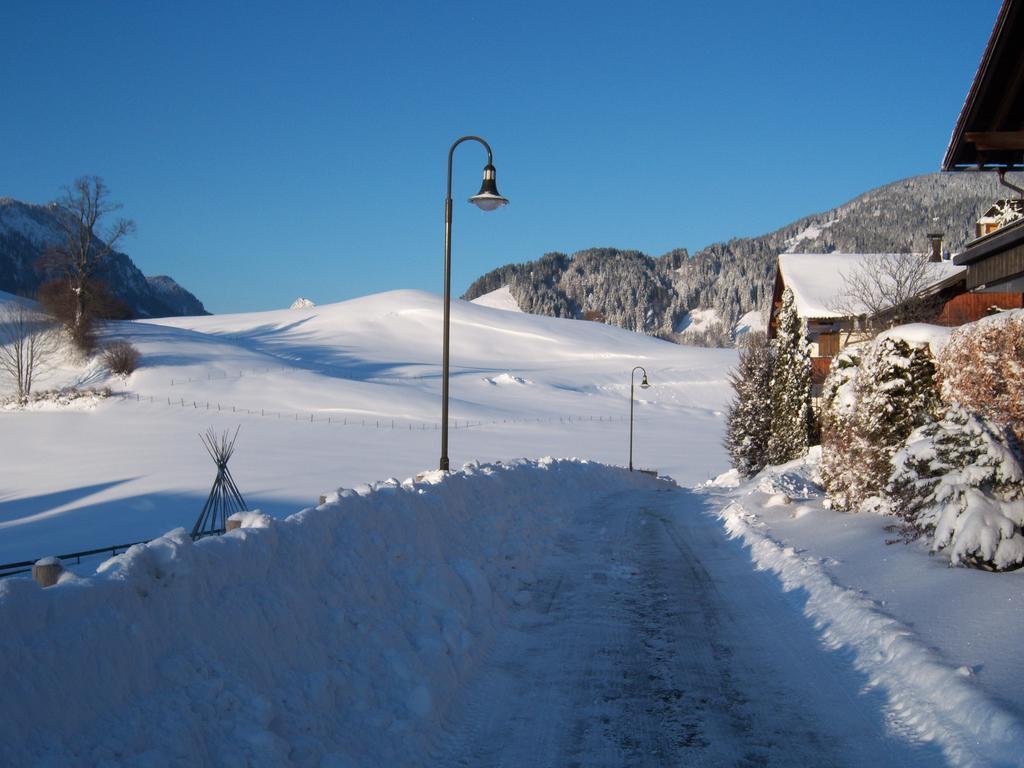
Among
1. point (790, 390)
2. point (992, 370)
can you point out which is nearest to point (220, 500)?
point (992, 370)

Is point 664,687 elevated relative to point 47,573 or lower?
lower

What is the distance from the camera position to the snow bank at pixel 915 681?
16.5 feet

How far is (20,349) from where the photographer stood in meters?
73.4

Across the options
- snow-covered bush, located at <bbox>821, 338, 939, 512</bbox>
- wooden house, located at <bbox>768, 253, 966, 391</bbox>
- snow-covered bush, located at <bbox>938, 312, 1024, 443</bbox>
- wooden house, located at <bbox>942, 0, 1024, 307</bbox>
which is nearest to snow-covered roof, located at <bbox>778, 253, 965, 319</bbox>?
wooden house, located at <bbox>768, 253, 966, 391</bbox>

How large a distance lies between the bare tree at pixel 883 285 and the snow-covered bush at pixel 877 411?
1650 centimetres

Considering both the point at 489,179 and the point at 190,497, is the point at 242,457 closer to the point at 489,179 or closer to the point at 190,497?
the point at 190,497

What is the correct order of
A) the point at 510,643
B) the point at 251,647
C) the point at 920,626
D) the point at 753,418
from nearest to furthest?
the point at 251,647 → the point at 920,626 → the point at 510,643 → the point at 753,418

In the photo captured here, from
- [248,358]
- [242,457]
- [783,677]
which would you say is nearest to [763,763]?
[783,677]

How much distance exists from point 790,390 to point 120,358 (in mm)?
63541

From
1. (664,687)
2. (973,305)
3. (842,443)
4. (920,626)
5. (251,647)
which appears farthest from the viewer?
(973,305)

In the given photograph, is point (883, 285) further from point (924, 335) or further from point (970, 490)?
point (970, 490)

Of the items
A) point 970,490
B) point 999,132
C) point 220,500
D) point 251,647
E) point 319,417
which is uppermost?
point 999,132

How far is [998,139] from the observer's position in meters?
12.0

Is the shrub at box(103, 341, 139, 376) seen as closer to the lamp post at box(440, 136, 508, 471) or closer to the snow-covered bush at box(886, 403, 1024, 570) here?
the lamp post at box(440, 136, 508, 471)
